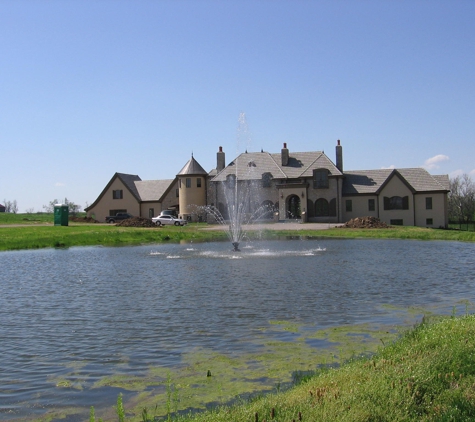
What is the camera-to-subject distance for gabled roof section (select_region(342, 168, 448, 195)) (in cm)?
6166

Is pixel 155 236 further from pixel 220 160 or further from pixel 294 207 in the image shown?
pixel 220 160

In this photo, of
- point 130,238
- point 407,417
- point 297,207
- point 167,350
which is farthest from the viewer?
point 297,207

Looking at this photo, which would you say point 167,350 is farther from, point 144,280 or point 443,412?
point 144,280

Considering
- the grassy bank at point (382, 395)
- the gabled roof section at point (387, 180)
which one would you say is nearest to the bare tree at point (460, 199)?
the gabled roof section at point (387, 180)

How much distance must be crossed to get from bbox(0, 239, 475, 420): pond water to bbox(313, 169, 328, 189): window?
35.2 metres

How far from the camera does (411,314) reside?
1330cm

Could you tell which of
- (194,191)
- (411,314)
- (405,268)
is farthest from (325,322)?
(194,191)

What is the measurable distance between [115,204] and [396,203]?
36.5 m

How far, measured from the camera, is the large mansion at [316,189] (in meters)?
61.5

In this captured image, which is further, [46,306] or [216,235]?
[216,235]

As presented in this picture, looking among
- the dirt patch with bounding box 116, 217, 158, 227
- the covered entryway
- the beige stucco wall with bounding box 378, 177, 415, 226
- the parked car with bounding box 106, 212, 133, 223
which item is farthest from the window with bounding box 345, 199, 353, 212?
the parked car with bounding box 106, 212, 133, 223

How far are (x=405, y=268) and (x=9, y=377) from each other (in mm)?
17162

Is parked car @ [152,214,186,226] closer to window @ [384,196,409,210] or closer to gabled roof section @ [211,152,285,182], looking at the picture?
gabled roof section @ [211,152,285,182]

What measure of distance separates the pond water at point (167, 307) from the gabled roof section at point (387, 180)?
1375 inches
